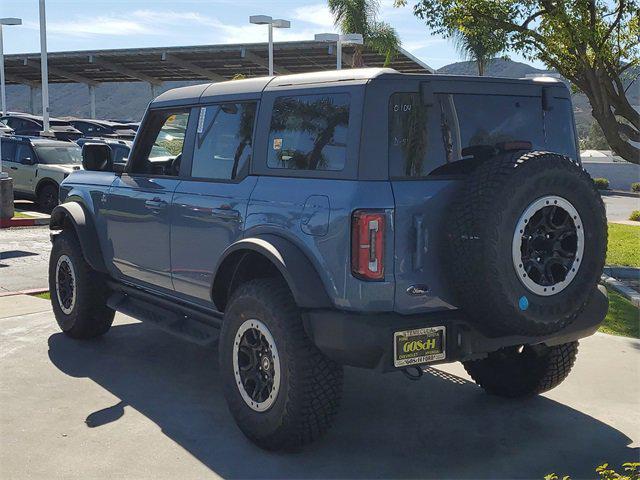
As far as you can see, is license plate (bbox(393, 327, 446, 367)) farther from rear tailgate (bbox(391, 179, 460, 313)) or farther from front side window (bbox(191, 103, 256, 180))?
front side window (bbox(191, 103, 256, 180))

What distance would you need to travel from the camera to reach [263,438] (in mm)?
4309

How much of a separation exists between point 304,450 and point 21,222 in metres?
12.1

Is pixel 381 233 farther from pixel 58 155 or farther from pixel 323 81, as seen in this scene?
pixel 58 155

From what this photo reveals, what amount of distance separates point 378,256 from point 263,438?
4.17 feet

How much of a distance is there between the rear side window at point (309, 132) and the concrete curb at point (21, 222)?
11615mm

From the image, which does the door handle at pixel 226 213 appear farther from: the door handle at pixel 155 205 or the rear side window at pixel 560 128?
the rear side window at pixel 560 128

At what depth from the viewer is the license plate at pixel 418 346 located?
3867 mm

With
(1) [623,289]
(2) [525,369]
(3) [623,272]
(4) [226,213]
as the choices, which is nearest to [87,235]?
(4) [226,213]

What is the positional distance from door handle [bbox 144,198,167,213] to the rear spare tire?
7.46 ft

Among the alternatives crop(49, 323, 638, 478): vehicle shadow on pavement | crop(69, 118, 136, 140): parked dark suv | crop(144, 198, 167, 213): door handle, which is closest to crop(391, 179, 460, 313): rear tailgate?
crop(49, 323, 638, 478): vehicle shadow on pavement

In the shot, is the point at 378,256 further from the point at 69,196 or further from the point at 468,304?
the point at 69,196

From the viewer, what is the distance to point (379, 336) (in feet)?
12.6

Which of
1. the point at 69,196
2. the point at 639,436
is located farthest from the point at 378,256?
the point at 69,196

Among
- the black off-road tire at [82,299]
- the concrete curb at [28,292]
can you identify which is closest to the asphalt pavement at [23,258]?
the concrete curb at [28,292]
